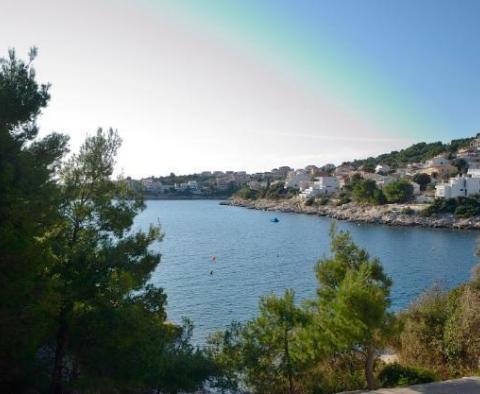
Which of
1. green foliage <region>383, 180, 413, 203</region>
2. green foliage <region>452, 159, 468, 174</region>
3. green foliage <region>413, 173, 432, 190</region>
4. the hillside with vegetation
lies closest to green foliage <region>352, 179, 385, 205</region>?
green foliage <region>383, 180, 413, 203</region>

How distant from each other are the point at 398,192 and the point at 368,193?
633cm

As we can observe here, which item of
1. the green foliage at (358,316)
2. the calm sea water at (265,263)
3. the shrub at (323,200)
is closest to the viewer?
the green foliage at (358,316)

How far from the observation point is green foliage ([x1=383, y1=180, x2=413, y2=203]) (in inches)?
3086

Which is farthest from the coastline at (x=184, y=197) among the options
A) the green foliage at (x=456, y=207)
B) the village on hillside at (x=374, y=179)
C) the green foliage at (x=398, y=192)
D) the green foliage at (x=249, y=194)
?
the green foliage at (x=456, y=207)

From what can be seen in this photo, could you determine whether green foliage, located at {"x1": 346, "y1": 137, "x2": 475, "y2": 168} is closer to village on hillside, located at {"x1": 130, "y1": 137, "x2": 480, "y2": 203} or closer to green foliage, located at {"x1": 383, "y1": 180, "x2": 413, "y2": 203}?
village on hillside, located at {"x1": 130, "y1": 137, "x2": 480, "y2": 203}

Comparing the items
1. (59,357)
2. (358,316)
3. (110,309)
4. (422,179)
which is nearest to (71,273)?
(110,309)

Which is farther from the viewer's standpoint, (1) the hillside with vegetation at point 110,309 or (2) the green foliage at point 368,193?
(2) the green foliage at point 368,193

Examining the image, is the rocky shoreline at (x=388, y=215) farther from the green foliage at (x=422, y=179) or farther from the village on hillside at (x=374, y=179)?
the green foliage at (x=422, y=179)

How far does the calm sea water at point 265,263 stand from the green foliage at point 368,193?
44.4ft

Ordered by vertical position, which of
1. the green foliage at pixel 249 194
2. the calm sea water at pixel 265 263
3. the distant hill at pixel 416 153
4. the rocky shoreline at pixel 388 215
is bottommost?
the calm sea water at pixel 265 263

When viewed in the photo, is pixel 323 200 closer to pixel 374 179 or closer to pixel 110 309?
pixel 374 179

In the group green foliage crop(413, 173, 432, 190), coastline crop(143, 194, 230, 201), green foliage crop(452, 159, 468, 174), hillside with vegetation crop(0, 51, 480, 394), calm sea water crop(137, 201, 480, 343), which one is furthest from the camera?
coastline crop(143, 194, 230, 201)

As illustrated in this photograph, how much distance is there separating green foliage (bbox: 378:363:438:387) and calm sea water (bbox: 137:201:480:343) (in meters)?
9.63

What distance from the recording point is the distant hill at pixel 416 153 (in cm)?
12888
